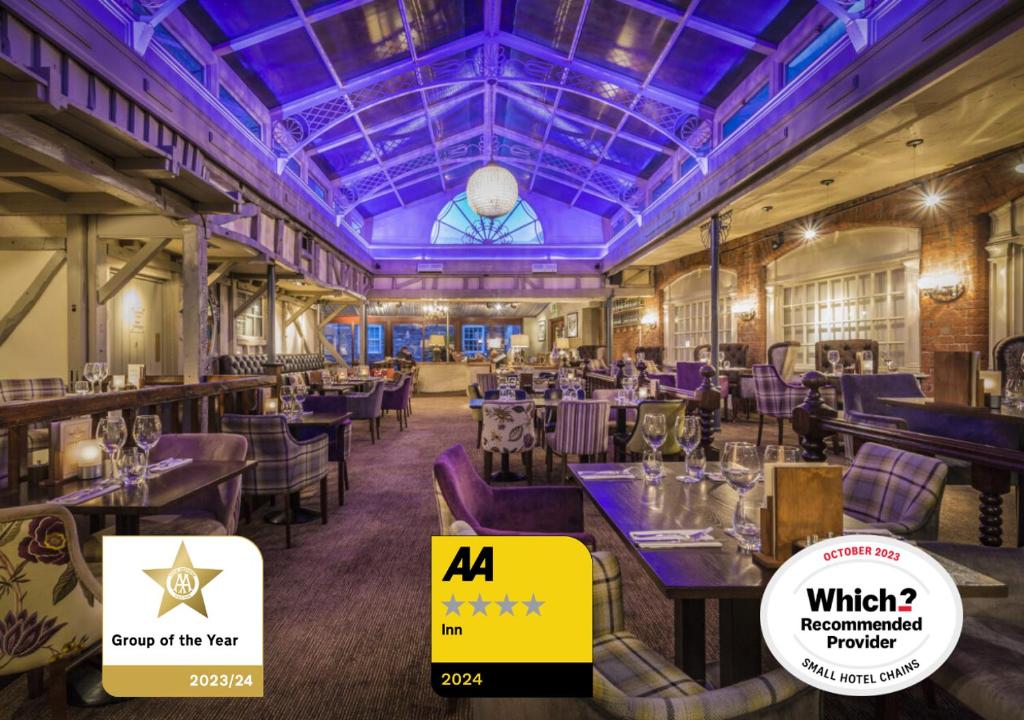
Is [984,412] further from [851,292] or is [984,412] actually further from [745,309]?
[745,309]

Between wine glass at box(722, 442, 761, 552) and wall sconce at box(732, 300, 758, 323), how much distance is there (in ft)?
28.3

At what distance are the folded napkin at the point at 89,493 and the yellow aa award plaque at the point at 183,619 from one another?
963 millimetres

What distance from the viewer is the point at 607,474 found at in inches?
78.2

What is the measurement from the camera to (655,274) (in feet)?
42.0

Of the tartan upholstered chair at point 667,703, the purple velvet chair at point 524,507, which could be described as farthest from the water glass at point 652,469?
the tartan upholstered chair at point 667,703

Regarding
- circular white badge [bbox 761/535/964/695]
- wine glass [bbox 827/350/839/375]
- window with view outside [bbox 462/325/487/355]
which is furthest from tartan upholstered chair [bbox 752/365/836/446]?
window with view outside [bbox 462/325/487/355]

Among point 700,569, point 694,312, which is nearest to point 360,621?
point 700,569

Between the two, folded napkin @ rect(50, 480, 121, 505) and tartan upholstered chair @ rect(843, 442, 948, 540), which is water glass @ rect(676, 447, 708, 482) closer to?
tartan upholstered chair @ rect(843, 442, 948, 540)

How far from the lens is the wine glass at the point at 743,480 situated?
1267 millimetres

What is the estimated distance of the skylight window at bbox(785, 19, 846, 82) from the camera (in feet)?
15.0

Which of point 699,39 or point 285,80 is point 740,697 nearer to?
point 699,39

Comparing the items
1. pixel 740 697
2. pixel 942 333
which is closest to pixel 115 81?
pixel 740 697

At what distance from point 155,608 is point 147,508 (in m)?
0.86

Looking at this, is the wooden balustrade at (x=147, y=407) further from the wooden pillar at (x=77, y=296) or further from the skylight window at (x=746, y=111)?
the skylight window at (x=746, y=111)
